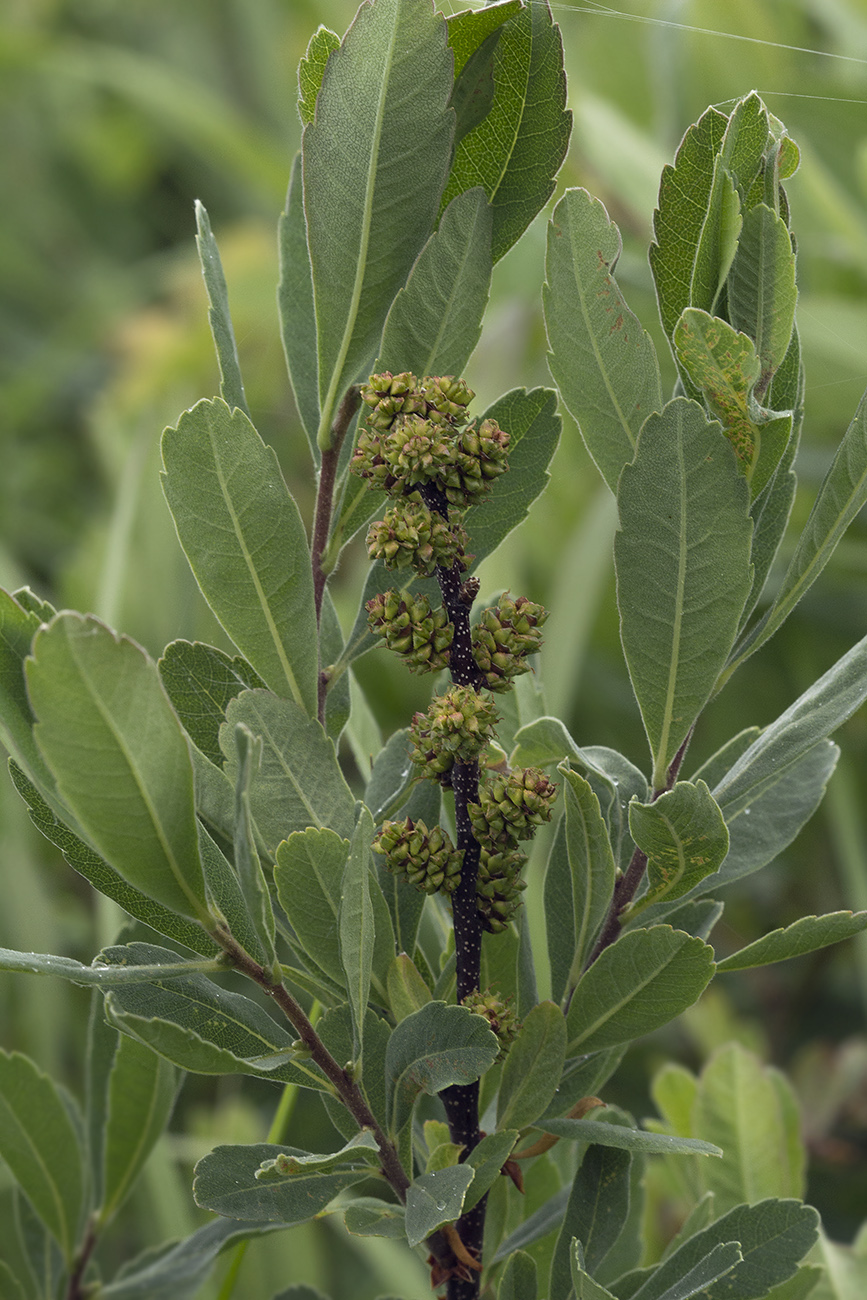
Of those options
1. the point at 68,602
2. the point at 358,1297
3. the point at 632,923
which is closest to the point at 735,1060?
the point at 632,923

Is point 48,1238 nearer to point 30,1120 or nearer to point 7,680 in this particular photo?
point 30,1120

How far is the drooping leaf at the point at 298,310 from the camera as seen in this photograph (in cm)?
32

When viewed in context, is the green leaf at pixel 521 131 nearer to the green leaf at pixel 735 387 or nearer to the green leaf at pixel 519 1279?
the green leaf at pixel 735 387

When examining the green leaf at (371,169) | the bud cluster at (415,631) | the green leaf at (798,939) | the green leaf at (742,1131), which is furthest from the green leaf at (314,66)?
the green leaf at (742,1131)

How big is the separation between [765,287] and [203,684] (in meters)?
0.16

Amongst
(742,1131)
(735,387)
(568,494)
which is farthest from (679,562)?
(568,494)

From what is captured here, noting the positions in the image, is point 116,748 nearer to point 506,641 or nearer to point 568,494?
point 506,641

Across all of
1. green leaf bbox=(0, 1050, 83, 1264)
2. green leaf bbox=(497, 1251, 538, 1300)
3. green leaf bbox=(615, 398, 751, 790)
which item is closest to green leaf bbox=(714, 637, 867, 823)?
green leaf bbox=(615, 398, 751, 790)

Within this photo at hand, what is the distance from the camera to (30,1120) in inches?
14.7

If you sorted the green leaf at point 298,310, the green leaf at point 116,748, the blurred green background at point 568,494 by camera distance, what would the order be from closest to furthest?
the green leaf at point 116,748
the green leaf at point 298,310
the blurred green background at point 568,494

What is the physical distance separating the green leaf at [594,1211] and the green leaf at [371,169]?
0.20 metres

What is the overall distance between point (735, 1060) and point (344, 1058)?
0.20m

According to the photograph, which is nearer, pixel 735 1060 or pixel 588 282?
pixel 588 282

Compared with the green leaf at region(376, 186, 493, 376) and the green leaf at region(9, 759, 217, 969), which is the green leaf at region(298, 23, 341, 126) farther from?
the green leaf at region(9, 759, 217, 969)
